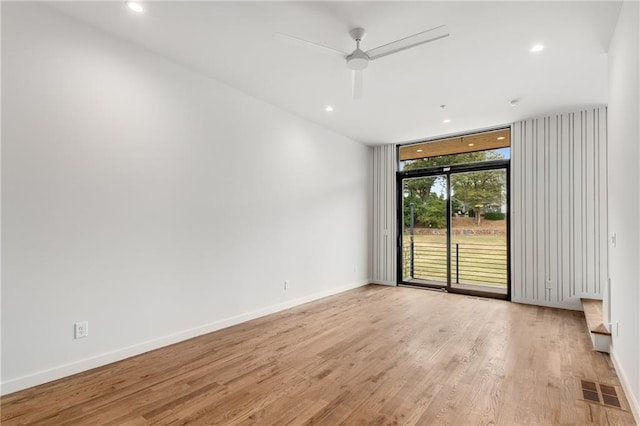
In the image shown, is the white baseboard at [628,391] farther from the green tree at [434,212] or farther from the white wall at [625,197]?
the green tree at [434,212]

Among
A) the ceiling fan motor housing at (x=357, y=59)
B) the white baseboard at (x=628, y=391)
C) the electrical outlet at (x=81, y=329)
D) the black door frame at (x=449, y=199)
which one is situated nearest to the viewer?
the white baseboard at (x=628, y=391)

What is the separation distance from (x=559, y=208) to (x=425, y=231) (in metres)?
2.13

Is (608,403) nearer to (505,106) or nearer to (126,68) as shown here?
(505,106)

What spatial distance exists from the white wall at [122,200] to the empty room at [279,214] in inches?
0.7

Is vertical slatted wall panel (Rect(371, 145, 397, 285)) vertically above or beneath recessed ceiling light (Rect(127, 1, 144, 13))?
beneath

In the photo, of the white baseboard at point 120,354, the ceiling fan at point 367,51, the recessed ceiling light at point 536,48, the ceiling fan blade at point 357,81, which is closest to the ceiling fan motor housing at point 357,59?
the ceiling fan at point 367,51

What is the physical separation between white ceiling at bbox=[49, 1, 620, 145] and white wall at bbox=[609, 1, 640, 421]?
0.38 metres

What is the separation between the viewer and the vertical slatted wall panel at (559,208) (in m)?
4.59

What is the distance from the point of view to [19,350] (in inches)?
94.9

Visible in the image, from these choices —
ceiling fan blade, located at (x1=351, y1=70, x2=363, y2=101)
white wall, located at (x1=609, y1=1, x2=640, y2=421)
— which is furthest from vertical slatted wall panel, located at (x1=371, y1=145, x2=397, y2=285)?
white wall, located at (x1=609, y1=1, x2=640, y2=421)

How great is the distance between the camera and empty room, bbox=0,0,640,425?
236cm

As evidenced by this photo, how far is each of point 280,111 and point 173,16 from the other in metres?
2.13

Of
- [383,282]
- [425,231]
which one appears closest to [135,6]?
[425,231]

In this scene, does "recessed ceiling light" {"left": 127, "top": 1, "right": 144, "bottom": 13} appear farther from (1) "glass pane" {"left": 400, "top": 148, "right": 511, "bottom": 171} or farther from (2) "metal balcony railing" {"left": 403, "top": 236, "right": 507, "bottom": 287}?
(2) "metal balcony railing" {"left": 403, "top": 236, "right": 507, "bottom": 287}
